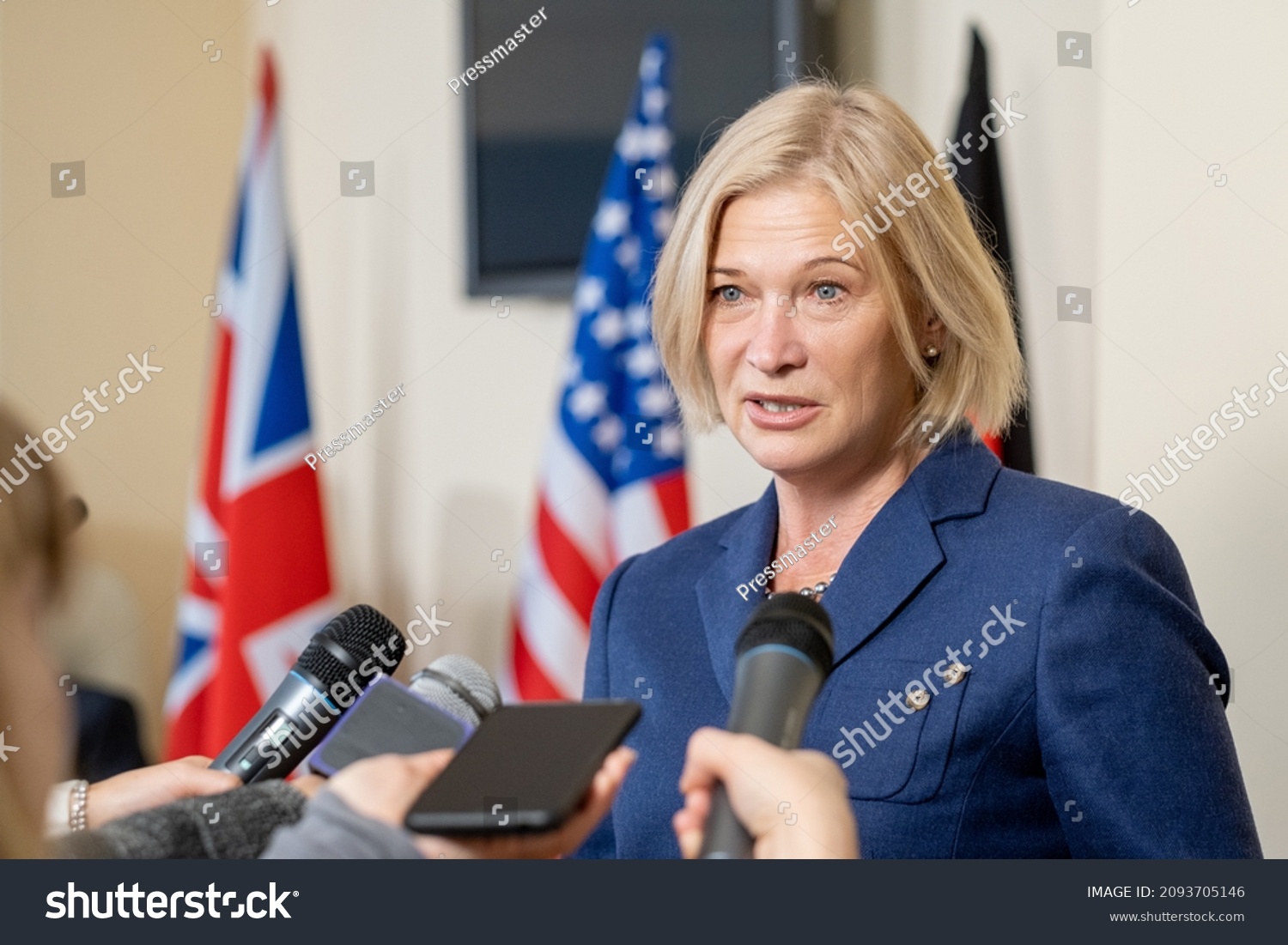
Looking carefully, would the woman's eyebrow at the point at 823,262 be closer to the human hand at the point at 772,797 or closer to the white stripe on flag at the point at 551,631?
the human hand at the point at 772,797

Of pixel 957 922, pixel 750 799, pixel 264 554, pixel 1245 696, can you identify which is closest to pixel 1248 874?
pixel 957 922

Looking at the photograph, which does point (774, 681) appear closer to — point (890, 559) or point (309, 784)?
point (309, 784)

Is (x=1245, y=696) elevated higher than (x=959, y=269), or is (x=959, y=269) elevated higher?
(x=959, y=269)

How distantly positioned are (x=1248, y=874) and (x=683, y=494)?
4.17ft

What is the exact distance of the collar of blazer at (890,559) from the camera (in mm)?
1181

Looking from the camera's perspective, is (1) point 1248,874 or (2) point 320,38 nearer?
(1) point 1248,874

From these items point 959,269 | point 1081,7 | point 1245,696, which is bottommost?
point 1245,696

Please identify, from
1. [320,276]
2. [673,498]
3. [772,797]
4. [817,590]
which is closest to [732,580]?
[817,590]

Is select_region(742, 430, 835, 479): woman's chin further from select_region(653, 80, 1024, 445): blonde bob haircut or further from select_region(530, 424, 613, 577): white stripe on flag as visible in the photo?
→ select_region(530, 424, 613, 577): white stripe on flag

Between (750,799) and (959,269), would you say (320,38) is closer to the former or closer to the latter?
(959,269)

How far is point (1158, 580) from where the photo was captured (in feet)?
3.67

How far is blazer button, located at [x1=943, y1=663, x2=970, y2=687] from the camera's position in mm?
1104

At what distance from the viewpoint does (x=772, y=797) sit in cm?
61

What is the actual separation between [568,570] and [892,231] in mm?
1080
